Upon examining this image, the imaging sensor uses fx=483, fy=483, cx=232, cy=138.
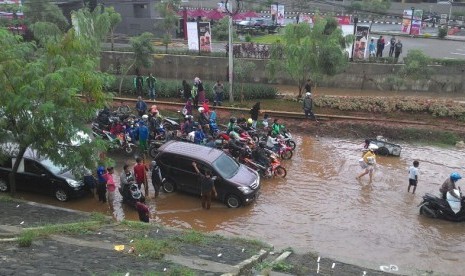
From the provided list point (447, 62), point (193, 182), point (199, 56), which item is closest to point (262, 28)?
point (199, 56)

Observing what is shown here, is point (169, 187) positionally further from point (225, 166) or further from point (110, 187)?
point (110, 187)

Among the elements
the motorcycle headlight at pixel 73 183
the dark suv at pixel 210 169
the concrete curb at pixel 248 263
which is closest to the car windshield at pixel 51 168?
the motorcycle headlight at pixel 73 183

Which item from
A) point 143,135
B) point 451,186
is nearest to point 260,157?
point 143,135

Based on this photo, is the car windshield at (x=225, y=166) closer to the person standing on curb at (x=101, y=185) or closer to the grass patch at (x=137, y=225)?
the person standing on curb at (x=101, y=185)

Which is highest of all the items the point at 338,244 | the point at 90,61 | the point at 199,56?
the point at 90,61

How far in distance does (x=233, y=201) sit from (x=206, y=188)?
922mm

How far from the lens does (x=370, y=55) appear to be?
1206 inches

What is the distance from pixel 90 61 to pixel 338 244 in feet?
24.2

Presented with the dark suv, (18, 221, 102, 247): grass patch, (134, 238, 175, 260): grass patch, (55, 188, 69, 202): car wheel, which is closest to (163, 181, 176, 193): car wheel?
the dark suv

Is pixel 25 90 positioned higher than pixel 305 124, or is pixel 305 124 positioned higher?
pixel 25 90

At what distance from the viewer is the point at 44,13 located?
1372 inches

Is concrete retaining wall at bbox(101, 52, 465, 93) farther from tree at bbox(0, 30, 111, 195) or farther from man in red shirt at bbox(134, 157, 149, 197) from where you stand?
tree at bbox(0, 30, 111, 195)

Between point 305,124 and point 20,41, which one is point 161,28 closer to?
point 305,124

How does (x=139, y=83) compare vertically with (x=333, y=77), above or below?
above
